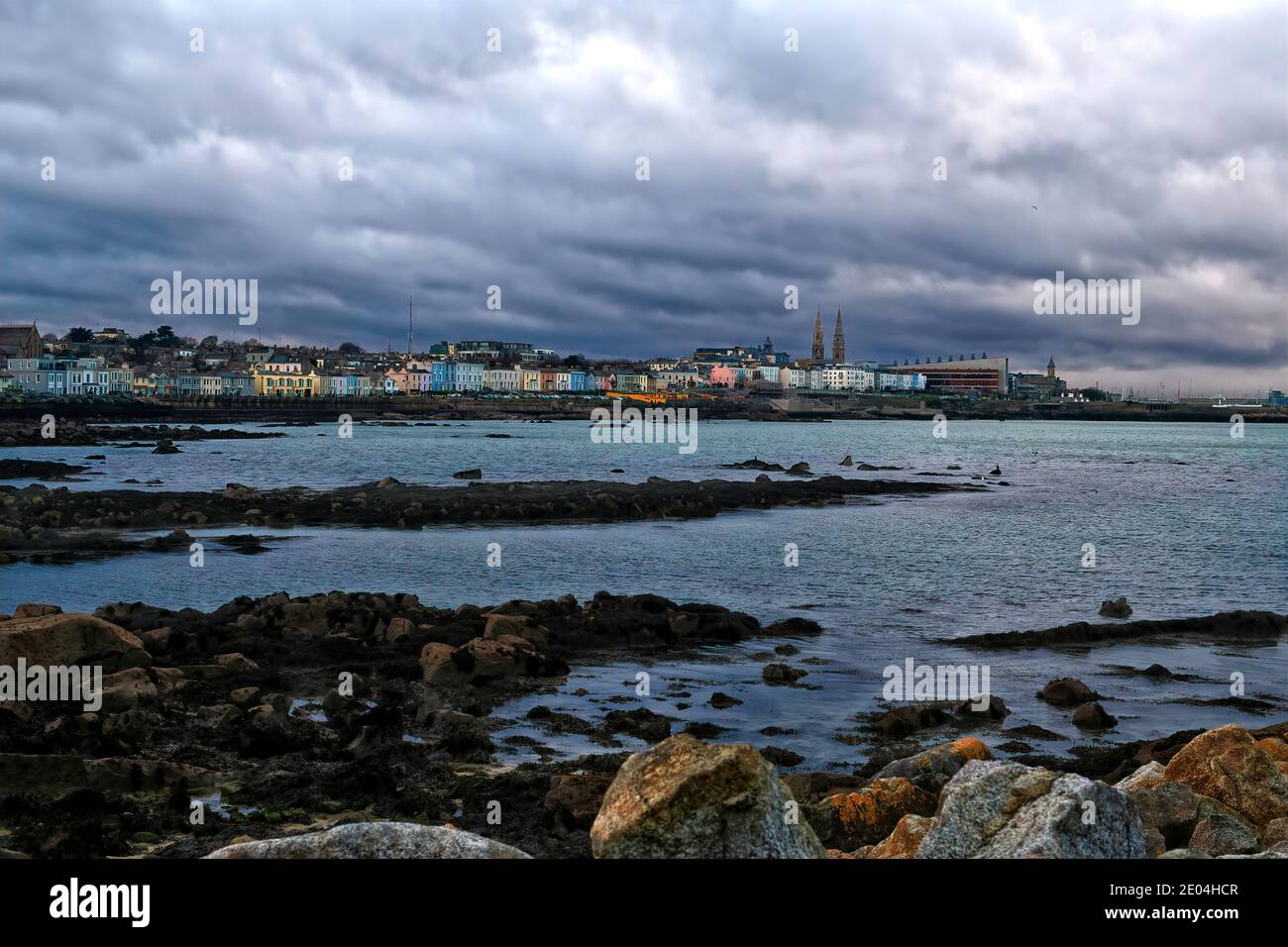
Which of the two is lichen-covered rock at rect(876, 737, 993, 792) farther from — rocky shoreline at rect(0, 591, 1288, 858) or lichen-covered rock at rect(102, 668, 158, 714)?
lichen-covered rock at rect(102, 668, 158, 714)

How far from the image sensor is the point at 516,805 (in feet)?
40.6

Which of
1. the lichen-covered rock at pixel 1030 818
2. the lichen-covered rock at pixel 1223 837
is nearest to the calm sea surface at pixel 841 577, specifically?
the lichen-covered rock at pixel 1223 837

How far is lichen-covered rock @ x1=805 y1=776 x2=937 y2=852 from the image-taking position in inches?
410

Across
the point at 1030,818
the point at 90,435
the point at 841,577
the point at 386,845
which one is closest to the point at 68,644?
the point at 386,845

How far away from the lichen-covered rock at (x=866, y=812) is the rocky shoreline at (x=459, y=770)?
0.02 meters

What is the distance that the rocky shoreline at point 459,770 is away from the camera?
6.97 m

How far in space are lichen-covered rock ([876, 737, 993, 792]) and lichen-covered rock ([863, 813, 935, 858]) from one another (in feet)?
11.3

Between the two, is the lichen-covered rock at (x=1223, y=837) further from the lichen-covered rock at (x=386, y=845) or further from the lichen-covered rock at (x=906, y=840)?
the lichen-covered rock at (x=386, y=845)

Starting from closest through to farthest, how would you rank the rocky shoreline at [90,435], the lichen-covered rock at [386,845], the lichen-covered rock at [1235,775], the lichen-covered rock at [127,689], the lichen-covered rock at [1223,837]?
the lichen-covered rock at [386,845] < the lichen-covered rock at [1223,837] < the lichen-covered rock at [1235,775] < the lichen-covered rock at [127,689] < the rocky shoreline at [90,435]

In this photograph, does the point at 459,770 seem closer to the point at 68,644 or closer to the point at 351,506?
the point at 68,644
